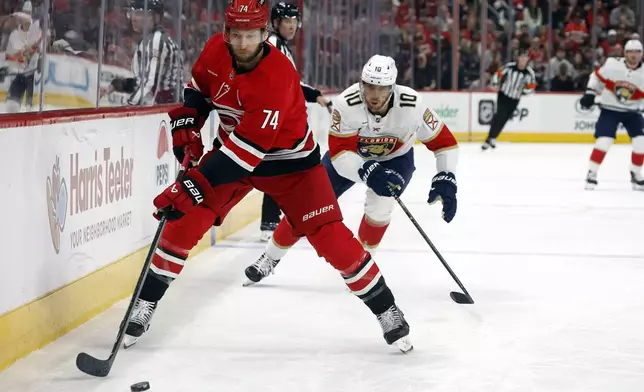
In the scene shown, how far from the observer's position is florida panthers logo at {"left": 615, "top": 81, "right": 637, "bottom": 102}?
9141 millimetres

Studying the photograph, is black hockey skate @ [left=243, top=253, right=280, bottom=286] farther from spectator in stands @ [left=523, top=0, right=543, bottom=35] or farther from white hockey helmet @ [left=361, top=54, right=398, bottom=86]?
spectator in stands @ [left=523, top=0, right=543, bottom=35]

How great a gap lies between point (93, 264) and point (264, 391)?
4.15ft

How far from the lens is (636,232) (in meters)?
6.67

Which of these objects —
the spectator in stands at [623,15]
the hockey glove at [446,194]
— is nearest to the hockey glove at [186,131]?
the hockey glove at [446,194]

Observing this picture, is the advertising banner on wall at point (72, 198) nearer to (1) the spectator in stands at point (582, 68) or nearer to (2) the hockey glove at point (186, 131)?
(2) the hockey glove at point (186, 131)

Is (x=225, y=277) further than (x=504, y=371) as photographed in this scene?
Yes

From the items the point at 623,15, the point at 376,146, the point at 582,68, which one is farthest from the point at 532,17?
the point at 376,146

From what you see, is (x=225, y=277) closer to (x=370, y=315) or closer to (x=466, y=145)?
(x=370, y=315)

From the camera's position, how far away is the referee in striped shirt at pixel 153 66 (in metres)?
4.91

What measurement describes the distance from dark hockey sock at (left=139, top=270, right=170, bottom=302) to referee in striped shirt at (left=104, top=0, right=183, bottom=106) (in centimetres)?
133

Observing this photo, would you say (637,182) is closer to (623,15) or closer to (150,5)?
(150,5)

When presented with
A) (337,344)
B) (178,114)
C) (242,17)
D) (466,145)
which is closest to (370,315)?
(337,344)

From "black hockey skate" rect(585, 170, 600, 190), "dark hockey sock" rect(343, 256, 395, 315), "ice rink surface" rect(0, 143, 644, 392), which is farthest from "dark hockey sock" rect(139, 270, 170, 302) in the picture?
"black hockey skate" rect(585, 170, 600, 190)

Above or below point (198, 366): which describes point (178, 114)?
above
